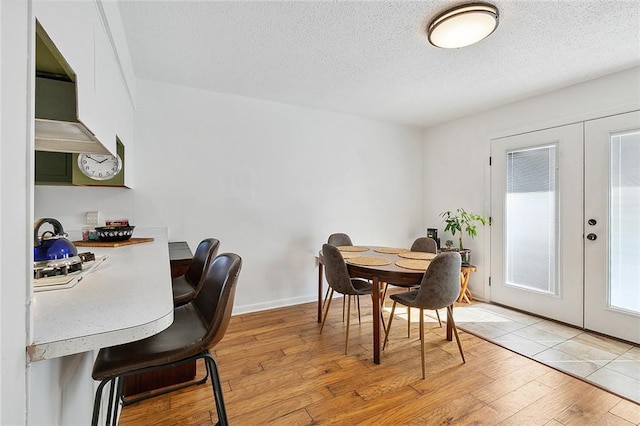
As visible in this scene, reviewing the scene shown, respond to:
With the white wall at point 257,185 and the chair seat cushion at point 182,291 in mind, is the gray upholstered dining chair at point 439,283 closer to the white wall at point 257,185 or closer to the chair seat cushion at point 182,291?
the chair seat cushion at point 182,291

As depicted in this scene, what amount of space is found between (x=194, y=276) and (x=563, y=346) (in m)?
3.05

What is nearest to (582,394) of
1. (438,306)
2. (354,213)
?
(438,306)

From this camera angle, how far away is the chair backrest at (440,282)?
197 centimetres

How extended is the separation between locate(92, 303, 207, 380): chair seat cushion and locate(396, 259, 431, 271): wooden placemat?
60.4 inches

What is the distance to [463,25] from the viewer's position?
1.85m

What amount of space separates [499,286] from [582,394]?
175 cm

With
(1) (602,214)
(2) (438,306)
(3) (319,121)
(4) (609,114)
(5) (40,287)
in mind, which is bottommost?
(2) (438,306)

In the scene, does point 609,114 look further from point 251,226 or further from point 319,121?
point 251,226

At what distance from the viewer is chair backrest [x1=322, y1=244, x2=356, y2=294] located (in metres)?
2.34

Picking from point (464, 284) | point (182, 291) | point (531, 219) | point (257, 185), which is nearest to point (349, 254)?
point (257, 185)

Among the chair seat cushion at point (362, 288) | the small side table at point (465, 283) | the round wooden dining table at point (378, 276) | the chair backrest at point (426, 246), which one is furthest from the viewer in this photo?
the small side table at point (465, 283)

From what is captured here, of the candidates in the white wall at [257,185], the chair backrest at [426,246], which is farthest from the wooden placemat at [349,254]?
the white wall at [257,185]

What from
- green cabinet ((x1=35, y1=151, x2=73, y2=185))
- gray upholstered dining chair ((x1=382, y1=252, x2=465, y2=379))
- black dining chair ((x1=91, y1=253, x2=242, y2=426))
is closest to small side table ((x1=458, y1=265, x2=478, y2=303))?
gray upholstered dining chair ((x1=382, y1=252, x2=465, y2=379))

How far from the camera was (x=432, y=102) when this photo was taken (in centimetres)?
340
